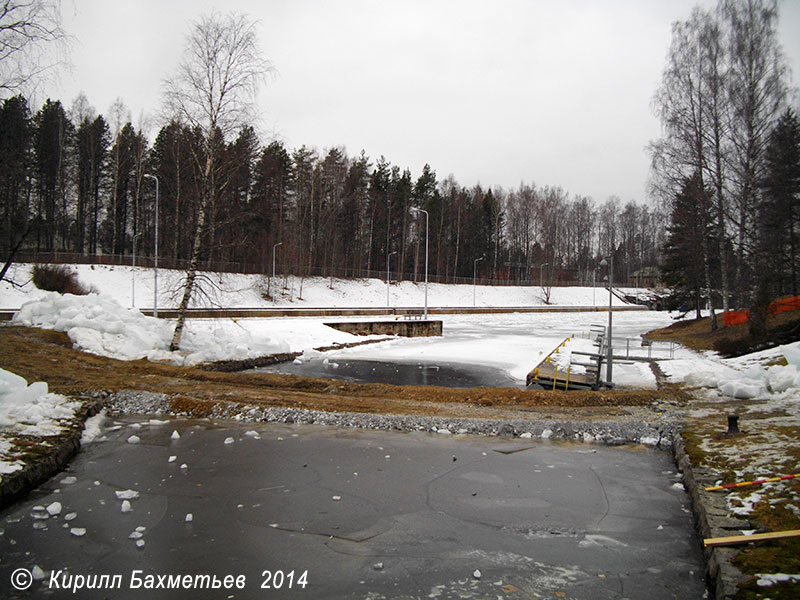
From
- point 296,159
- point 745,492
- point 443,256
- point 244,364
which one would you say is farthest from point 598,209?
point 745,492

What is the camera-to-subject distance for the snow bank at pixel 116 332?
19938mm

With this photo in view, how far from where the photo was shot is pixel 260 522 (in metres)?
6.49

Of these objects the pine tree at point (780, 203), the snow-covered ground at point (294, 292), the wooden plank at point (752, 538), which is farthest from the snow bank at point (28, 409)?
the pine tree at point (780, 203)

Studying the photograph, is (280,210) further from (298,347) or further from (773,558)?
(773,558)

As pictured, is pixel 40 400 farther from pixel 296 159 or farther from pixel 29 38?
pixel 296 159

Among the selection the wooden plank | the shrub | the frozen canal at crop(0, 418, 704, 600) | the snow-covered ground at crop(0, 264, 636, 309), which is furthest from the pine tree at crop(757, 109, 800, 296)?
the shrub

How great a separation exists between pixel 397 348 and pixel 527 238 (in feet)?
246

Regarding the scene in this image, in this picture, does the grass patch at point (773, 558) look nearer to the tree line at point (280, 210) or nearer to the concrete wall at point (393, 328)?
the tree line at point (280, 210)

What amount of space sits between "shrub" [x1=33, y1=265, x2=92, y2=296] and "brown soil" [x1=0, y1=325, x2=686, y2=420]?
767 inches

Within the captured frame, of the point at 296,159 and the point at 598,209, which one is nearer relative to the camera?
the point at 296,159

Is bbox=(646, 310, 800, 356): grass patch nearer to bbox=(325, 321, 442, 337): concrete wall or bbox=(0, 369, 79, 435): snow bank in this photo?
bbox=(325, 321, 442, 337): concrete wall

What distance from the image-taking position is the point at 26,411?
379 inches

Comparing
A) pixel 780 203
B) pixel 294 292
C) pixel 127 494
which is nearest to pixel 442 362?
pixel 127 494

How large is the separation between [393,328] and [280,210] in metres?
35.8
